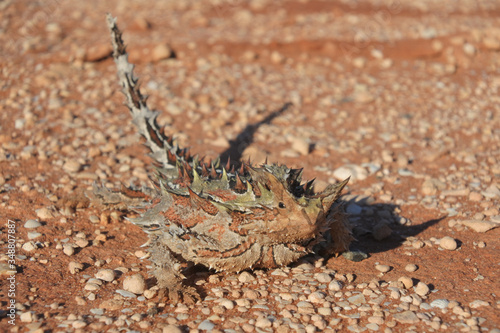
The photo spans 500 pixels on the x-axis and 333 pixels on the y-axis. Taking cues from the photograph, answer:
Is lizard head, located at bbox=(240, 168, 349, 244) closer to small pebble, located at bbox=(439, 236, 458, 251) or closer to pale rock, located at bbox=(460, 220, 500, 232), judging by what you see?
small pebble, located at bbox=(439, 236, 458, 251)

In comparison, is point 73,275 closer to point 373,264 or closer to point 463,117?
point 373,264

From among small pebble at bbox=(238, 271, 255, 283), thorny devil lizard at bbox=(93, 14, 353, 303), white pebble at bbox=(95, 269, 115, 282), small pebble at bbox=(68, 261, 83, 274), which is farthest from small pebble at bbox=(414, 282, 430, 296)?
small pebble at bbox=(68, 261, 83, 274)

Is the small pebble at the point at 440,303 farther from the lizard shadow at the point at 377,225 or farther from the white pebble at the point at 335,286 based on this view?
the lizard shadow at the point at 377,225

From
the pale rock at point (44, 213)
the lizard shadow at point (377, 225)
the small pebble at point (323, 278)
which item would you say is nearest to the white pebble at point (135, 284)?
the small pebble at point (323, 278)

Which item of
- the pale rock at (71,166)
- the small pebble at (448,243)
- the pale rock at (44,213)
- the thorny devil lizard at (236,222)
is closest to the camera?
the thorny devil lizard at (236,222)

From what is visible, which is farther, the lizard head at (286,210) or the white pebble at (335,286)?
the white pebble at (335,286)

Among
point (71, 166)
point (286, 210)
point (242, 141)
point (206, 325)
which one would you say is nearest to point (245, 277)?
point (206, 325)
